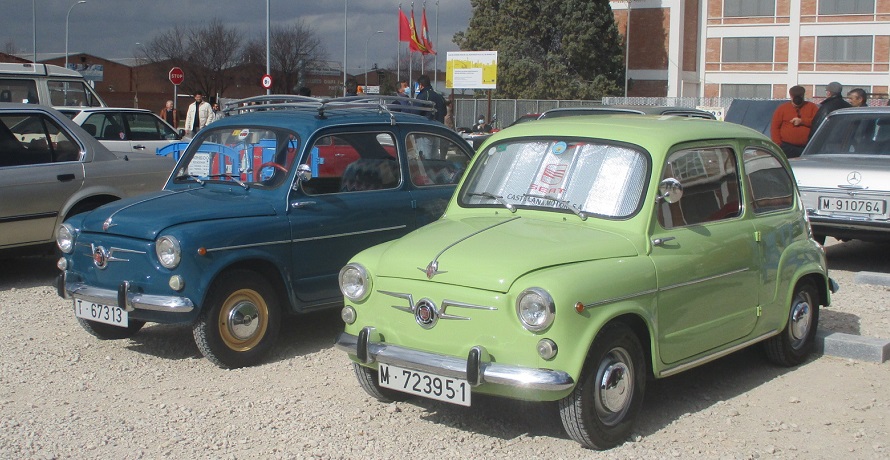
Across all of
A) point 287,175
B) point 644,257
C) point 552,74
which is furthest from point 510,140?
point 552,74

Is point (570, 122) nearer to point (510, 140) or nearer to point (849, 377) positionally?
point (510, 140)

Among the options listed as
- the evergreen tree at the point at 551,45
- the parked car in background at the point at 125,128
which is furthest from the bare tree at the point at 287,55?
the parked car in background at the point at 125,128

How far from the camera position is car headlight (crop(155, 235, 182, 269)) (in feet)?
19.5

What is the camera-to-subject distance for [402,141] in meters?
7.43

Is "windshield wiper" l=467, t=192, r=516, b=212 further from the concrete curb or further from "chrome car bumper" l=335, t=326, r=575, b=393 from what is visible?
the concrete curb

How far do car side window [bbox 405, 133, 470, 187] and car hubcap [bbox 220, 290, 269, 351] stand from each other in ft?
5.64

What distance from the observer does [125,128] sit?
50.0ft

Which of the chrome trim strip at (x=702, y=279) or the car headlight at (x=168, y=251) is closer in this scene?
the chrome trim strip at (x=702, y=279)

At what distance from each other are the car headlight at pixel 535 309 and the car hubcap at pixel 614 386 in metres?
0.46

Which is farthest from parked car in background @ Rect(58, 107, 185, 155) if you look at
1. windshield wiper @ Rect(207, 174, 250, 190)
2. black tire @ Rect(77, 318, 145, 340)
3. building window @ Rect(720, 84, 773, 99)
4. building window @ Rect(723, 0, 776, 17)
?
building window @ Rect(723, 0, 776, 17)

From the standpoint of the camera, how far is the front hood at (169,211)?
20.1 ft

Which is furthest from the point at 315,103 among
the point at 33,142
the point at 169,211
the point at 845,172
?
the point at 845,172

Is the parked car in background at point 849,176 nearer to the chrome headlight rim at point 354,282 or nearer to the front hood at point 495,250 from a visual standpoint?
the front hood at point 495,250

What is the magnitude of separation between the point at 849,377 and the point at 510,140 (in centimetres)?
273
